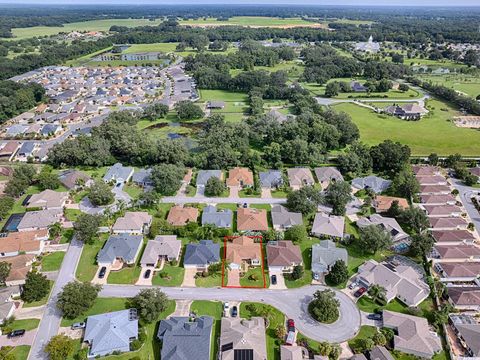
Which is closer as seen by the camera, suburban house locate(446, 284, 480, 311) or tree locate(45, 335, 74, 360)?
tree locate(45, 335, 74, 360)

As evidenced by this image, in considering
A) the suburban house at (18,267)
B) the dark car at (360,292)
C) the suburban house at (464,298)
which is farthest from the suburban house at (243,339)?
the suburban house at (18,267)

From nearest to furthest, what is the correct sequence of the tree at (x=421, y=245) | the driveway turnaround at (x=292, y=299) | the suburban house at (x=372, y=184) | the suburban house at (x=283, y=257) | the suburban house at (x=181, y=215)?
the driveway turnaround at (x=292, y=299), the suburban house at (x=283, y=257), the tree at (x=421, y=245), the suburban house at (x=181, y=215), the suburban house at (x=372, y=184)

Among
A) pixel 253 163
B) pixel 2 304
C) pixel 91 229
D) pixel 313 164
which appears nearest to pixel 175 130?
pixel 253 163

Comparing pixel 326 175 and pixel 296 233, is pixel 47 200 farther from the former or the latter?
pixel 326 175

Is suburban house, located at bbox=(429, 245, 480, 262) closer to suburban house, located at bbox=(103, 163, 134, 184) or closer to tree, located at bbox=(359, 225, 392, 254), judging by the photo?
tree, located at bbox=(359, 225, 392, 254)

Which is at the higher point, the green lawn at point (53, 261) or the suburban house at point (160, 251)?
the suburban house at point (160, 251)

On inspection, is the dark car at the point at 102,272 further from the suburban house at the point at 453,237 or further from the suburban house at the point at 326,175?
the suburban house at the point at 453,237

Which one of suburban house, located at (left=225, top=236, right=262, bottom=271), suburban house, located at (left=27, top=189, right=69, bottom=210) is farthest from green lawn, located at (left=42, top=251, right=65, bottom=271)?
suburban house, located at (left=225, top=236, right=262, bottom=271)
